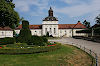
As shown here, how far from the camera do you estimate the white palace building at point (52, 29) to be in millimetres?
53156

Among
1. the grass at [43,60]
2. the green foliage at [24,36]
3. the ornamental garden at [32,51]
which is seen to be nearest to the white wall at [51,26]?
the ornamental garden at [32,51]

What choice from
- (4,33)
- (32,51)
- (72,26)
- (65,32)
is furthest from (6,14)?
(72,26)

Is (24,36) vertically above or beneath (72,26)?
beneath

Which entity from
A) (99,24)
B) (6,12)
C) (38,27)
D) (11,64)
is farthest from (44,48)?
(38,27)

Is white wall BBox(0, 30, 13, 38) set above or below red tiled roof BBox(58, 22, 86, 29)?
below

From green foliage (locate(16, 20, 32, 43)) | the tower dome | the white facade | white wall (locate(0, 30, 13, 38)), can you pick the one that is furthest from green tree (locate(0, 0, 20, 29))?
the tower dome

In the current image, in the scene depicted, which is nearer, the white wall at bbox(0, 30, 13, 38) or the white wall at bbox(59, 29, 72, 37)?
the white wall at bbox(0, 30, 13, 38)

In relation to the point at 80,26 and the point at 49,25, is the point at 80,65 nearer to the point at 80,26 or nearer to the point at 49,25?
the point at 49,25

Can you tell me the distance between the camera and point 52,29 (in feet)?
175

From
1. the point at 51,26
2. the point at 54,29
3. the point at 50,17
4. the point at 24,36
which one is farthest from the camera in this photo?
the point at 54,29

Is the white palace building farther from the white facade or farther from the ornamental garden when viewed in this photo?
the ornamental garden

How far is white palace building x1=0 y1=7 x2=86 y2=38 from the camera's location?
5316 cm

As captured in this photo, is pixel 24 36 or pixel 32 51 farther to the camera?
pixel 24 36

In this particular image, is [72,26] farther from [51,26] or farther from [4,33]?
[4,33]
